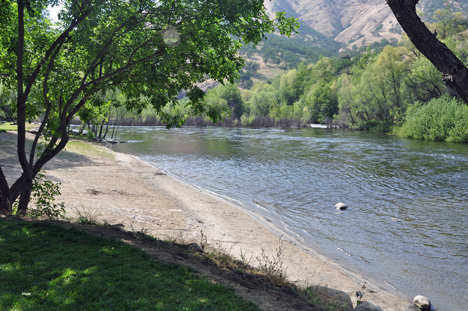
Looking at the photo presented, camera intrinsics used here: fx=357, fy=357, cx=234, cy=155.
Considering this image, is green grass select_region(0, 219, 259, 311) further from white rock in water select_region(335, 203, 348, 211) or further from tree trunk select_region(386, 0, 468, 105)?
white rock in water select_region(335, 203, 348, 211)

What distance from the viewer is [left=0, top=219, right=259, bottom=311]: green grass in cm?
542

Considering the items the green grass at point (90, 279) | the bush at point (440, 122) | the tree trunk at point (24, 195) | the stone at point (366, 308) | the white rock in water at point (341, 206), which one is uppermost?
the bush at point (440, 122)

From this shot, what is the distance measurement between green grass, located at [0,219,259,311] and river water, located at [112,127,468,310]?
597 cm

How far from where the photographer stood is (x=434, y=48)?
4965 millimetres

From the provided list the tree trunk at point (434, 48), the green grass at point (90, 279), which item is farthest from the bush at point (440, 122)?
the green grass at point (90, 279)

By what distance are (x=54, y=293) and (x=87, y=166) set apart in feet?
66.3

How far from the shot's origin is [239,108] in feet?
372

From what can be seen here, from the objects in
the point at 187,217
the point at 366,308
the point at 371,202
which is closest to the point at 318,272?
the point at 366,308

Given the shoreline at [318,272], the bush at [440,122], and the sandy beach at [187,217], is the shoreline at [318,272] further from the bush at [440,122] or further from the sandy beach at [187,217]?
the bush at [440,122]

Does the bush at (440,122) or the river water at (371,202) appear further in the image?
the bush at (440,122)

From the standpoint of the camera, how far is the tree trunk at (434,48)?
4.76m

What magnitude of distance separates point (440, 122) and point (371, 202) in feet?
130

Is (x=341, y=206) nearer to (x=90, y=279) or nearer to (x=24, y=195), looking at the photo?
(x=24, y=195)

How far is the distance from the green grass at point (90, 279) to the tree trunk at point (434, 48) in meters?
4.47
